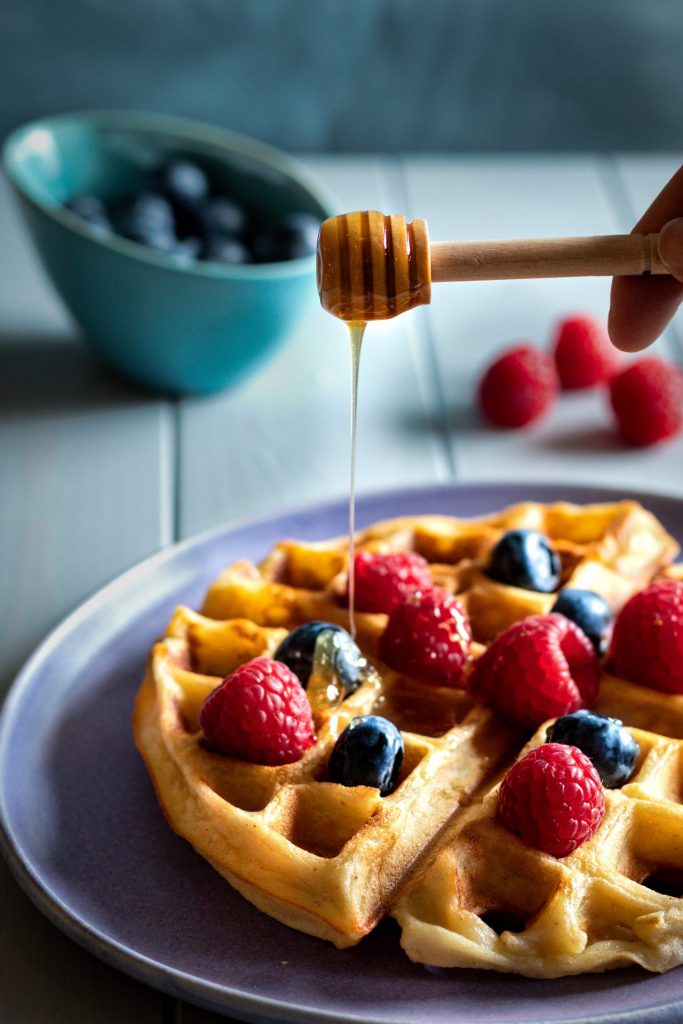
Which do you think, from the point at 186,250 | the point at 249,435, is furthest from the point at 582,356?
the point at 186,250

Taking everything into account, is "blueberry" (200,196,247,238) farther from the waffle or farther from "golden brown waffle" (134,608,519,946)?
"golden brown waffle" (134,608,519,946)

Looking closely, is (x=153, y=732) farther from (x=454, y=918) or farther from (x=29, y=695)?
(x=454, y=918)

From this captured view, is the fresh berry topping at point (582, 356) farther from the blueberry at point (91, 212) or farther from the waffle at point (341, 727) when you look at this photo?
the blueberry at point (91, 212)

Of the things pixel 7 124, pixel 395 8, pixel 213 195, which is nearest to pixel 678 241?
pixel 213 195

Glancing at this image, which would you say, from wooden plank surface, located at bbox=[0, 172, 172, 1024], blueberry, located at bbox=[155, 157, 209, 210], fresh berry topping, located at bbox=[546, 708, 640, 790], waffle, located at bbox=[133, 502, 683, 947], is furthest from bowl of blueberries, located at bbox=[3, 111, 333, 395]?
fresh berry topping, located at bbox=[546, 708, 640, 790]

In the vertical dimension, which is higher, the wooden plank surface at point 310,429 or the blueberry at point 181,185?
the blueberry at point 181,185

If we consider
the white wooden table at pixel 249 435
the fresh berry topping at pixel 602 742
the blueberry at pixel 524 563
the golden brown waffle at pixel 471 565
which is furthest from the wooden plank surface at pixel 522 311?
the fresh berry topping at pixel 602 742

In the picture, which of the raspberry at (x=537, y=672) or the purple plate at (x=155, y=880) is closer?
the purple plate at (x=155, y=880)
